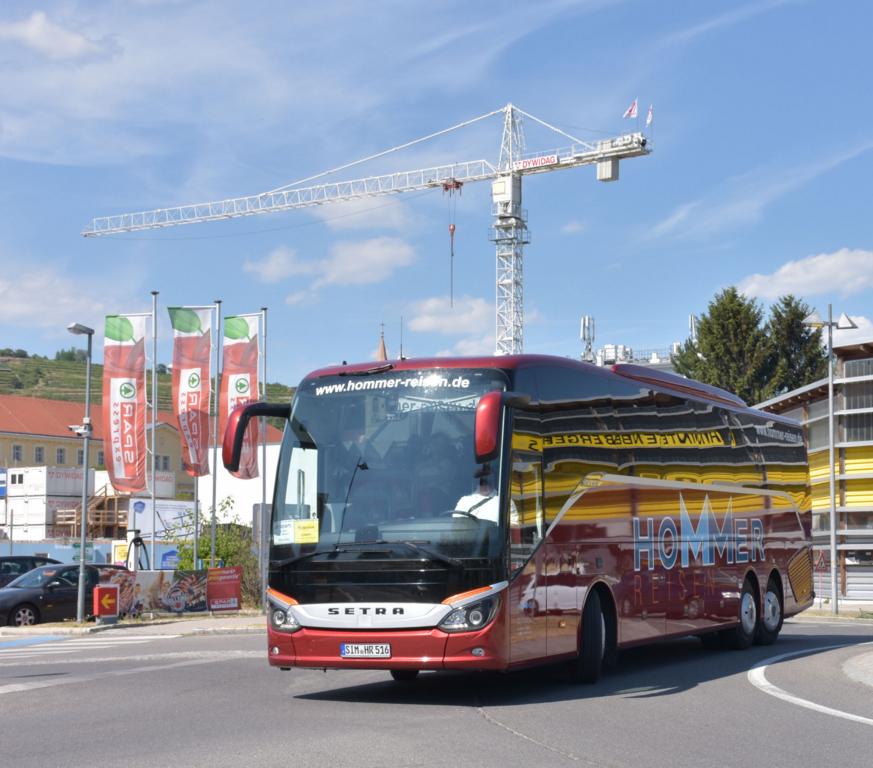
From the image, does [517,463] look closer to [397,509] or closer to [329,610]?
[397,509]

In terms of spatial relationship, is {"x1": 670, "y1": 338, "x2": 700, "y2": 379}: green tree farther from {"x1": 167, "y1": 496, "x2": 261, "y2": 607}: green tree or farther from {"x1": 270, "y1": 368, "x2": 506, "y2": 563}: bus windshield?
{"x1": 270, "y1": 368, "x2": 506, "y2": 563}: bus windshield

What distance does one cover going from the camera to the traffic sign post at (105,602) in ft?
96.1

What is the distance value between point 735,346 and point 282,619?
185ft

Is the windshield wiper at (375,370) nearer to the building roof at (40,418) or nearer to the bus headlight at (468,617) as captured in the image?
the bus headlight at (468,617)

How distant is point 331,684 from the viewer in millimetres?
14188

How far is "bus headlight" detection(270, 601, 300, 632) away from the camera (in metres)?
12.4

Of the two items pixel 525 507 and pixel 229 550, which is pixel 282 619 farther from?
pixel 229 550

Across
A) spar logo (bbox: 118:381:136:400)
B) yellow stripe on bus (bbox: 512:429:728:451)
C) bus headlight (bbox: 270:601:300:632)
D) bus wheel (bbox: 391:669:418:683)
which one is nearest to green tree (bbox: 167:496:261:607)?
spar logo (bbox: 118:381:136:400)

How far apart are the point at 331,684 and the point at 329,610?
2298mm

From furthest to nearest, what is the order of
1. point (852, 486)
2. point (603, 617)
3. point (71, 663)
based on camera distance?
point (852, 486) < point (71, 663) < point (603, 617)

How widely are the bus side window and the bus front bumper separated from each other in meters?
0.80

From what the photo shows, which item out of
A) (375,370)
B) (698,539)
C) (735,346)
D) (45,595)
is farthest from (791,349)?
(375,370)

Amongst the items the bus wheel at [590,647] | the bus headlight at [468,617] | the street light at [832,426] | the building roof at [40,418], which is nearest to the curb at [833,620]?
the street light at [832,426]

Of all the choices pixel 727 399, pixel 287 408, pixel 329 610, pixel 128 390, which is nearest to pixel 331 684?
pixel 329 610
